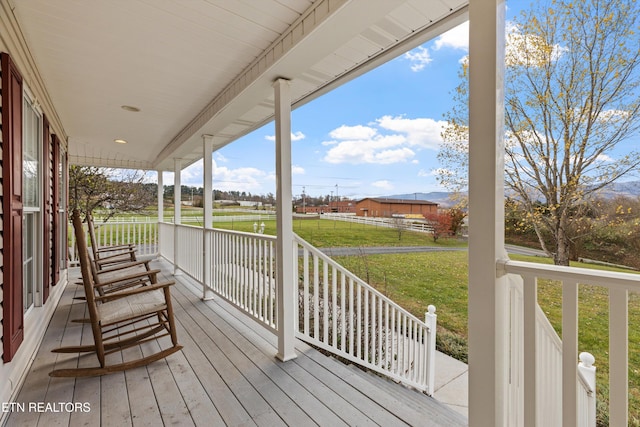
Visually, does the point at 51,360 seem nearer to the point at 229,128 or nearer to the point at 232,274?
the point at 232,274

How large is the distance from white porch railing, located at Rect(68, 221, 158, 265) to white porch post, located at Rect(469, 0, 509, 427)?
7295mm

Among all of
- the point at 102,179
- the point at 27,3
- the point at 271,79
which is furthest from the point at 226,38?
the point at 102,179

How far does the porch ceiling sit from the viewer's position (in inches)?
68.4

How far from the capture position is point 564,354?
1.06m

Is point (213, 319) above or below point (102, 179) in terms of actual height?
below

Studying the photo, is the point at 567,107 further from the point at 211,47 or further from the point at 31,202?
the point at 31,202

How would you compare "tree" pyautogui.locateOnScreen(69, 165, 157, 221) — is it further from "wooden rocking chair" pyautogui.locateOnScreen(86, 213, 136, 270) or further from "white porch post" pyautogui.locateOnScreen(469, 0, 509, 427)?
"white porch post" pyautogui.locateOnScreen(469, 0, 509, 427)

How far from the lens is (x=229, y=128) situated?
3.82 meters

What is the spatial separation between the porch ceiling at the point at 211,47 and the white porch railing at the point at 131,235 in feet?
13.2

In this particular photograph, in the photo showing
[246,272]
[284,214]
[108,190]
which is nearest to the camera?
[284,214]

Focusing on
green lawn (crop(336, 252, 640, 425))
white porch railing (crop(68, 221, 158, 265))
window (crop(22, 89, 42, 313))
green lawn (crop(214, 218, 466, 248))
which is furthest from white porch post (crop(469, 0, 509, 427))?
white porch railing (crop(68, 221, 158, 265))

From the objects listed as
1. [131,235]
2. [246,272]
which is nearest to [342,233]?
[246,272]

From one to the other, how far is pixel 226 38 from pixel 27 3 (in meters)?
1.09

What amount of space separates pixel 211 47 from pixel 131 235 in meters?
6.34
